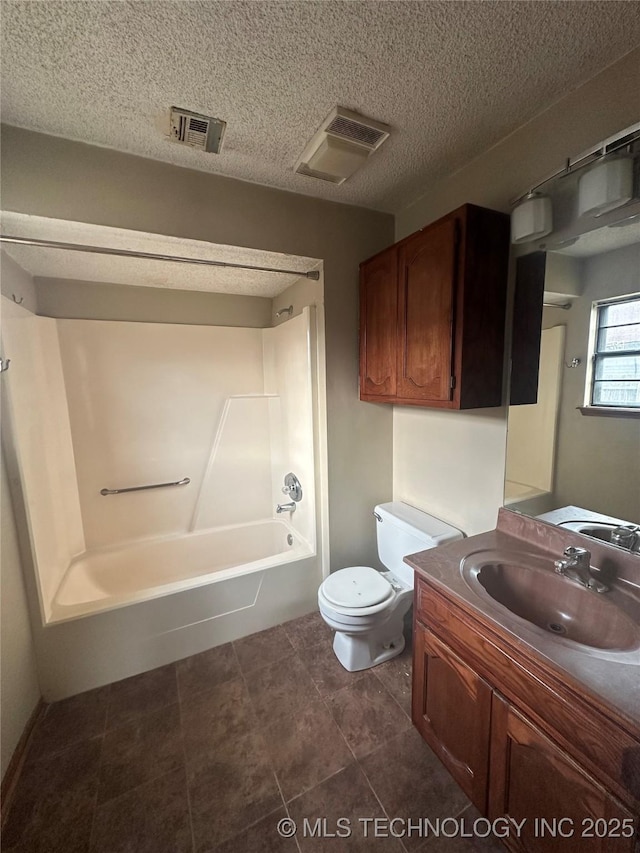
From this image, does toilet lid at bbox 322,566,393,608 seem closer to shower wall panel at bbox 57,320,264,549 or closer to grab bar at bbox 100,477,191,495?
shower wall panel at bbox 57,320,264,549

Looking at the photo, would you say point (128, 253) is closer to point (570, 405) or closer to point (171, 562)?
point (570, 405)

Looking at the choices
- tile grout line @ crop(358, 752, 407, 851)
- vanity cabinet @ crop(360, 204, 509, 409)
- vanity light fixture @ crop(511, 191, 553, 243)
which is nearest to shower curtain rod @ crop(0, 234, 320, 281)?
vanity cabinet @ crop(360, 204, 509, 409)

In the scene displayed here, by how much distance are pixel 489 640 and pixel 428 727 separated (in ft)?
2.17

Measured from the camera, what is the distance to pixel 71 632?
1.61m

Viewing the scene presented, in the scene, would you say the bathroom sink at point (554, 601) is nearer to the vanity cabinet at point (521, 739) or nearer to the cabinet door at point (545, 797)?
the vanity cabinet at point (521, 739)

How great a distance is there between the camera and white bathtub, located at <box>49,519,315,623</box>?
1857 millimetres

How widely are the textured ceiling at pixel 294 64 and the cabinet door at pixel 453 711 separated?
1.93 metres

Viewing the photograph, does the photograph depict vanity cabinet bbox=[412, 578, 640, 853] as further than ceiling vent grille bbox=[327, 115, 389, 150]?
No

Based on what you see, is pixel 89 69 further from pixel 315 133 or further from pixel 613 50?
pixel 613 50

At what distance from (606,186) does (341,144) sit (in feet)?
3.20

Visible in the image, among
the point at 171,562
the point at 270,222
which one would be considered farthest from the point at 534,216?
the point at 171,562

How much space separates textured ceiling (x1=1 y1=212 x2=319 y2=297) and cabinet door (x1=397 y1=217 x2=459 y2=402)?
638 mm

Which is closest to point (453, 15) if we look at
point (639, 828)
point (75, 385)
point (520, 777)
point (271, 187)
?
point (271, 187)

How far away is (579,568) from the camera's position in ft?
3.73
